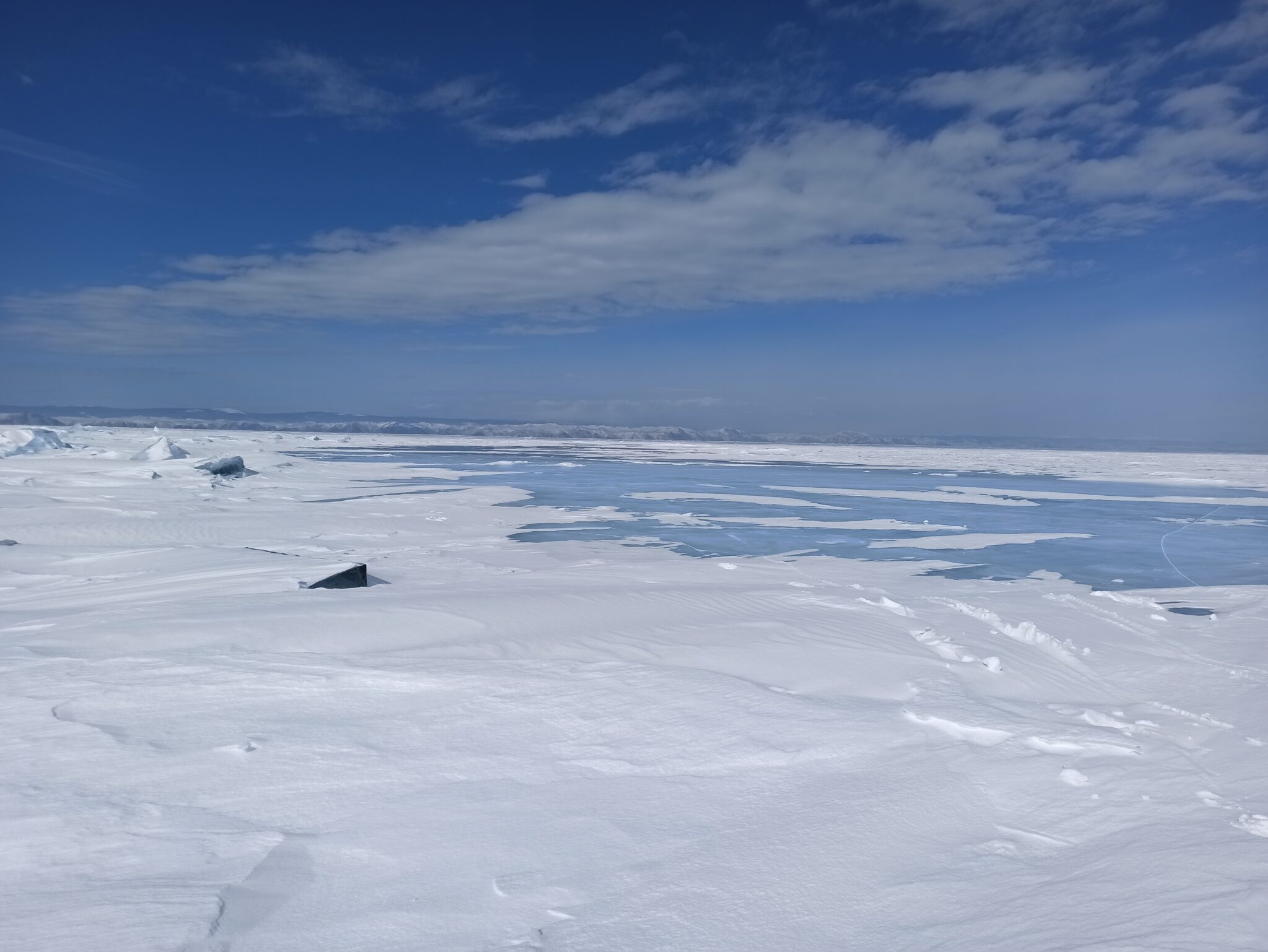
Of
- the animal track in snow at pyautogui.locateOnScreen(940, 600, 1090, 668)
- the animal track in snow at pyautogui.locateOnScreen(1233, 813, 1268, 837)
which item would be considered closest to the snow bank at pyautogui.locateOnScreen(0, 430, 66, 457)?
the animal track in snow at pyautogui.locateOnScreen(940, 600, 1090, 668)

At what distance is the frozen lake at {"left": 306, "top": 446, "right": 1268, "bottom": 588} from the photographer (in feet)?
27.0

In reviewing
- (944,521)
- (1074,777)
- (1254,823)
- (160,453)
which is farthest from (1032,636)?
(160,453)

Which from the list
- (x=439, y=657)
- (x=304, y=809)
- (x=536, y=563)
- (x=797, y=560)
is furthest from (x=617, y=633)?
(x=797, y=560)

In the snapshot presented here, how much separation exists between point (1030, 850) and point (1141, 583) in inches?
232

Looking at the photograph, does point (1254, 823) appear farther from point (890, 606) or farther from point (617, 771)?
point (890, 606)

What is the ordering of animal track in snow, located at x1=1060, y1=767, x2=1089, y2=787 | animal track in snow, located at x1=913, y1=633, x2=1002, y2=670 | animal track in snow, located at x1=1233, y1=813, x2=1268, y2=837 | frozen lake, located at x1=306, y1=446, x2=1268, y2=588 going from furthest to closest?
frozen lake, located at x1=306, y1=446, x2=1268, y2=588
animal track in snow, located at x1=913, y1=633, x2=1002, y2=670
animal track in snow, located at x1=1060, y1=767, x2=1089, y2=787
animal track in snow, located at x1=1233, y1=813, x2=1268, y2=837

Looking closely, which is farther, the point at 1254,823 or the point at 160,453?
the point at 160,453

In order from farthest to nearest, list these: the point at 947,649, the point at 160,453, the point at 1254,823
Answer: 1. the point at 160,453
2. the point at 947,649
3. the point at 1254,823

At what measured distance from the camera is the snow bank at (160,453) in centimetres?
1722

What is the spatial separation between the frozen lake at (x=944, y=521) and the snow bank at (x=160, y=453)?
194 inches

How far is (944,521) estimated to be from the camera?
11867 mm

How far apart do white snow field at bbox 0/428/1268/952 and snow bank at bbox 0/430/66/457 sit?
53.4ft

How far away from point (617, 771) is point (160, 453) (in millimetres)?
18319

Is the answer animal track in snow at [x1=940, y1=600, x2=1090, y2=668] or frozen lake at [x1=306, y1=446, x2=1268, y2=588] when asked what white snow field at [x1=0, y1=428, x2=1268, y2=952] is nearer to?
animal track in snow at [x1=940, y1=600, x2=1090, y2=668]
